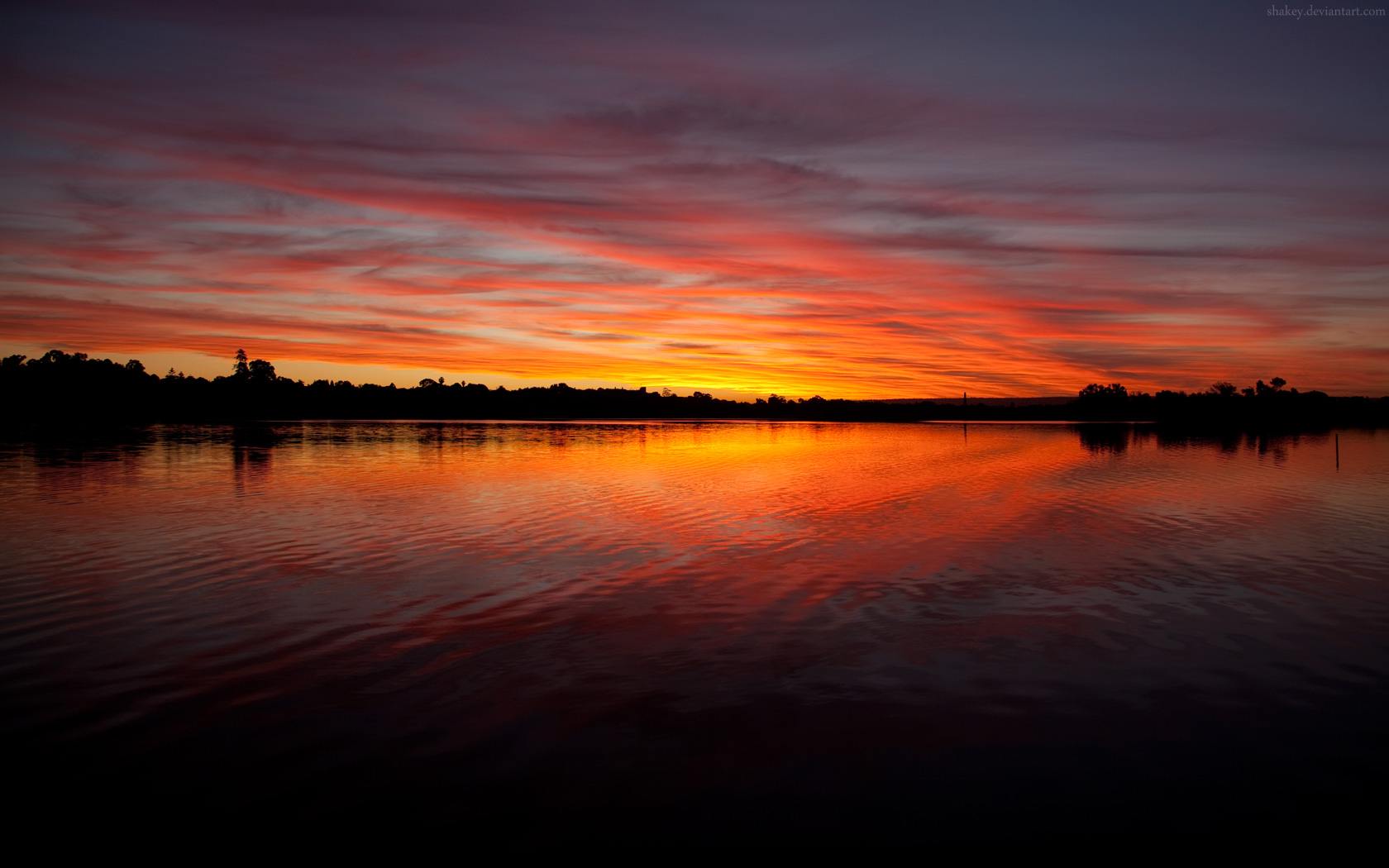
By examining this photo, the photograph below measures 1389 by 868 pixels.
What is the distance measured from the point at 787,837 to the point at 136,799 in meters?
6.60

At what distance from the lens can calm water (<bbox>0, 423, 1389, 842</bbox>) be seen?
7949 mm

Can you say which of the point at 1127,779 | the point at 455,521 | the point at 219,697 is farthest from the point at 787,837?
the point at 455,521

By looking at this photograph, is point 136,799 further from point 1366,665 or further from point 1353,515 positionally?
point 1353,515

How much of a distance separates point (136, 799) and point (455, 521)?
17650 millimetres

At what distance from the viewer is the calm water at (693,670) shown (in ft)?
26.1

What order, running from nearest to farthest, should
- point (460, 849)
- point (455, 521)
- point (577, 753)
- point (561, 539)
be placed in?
point (460, 849) → point (577, 753) → point (561, 539) → point (455, 521)

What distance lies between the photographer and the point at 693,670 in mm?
11688

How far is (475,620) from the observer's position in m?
14.0

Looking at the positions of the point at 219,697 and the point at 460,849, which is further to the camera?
the point at 219,697

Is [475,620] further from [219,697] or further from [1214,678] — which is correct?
[1214,678]

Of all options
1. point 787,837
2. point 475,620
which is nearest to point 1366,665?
point 787,837

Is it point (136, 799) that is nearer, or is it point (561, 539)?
point (136, 799)

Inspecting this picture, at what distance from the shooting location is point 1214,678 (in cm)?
1138

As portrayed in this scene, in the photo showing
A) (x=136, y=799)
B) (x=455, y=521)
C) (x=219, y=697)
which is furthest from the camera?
(x=455, y=521)
